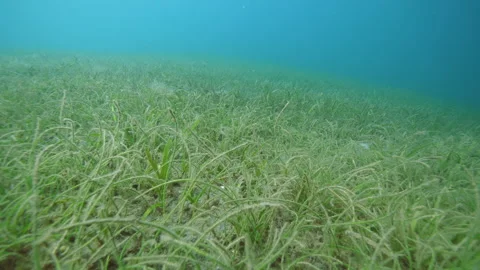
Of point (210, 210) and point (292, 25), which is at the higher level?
point (292, 25)

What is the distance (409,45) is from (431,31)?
965cm

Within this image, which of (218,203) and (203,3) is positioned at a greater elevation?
(203,3)

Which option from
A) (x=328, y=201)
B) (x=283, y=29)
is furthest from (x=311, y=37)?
(x=328, y=201)

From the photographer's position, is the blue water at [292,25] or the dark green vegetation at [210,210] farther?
the blue water at [292,25]

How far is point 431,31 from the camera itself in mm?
106000

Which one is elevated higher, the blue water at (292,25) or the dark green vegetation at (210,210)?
the blue water at (292,25)

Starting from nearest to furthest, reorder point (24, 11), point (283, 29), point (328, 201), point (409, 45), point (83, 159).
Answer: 1. point (328, 201)
2. point (83, 159)
3. point (24, 11)
4. point (409, 45)
5. point (283, 29)

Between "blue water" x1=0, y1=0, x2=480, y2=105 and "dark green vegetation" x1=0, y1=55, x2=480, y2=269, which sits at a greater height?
"blue water" x1=0, y1=0, x2=480, y2=105

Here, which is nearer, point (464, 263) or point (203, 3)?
point (464, 263)

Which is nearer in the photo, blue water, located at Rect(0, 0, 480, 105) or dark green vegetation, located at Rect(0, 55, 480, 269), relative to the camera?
dark green vegetation, located at Rect(0, 55, 480, 269)

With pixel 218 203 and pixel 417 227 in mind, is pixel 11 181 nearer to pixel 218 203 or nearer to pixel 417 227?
pixel 218 203

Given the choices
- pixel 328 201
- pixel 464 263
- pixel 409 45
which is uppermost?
pixel 409 45

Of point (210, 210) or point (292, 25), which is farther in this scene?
point (292, 25)

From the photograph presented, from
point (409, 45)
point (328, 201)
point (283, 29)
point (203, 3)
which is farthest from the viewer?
point (203, 3)
